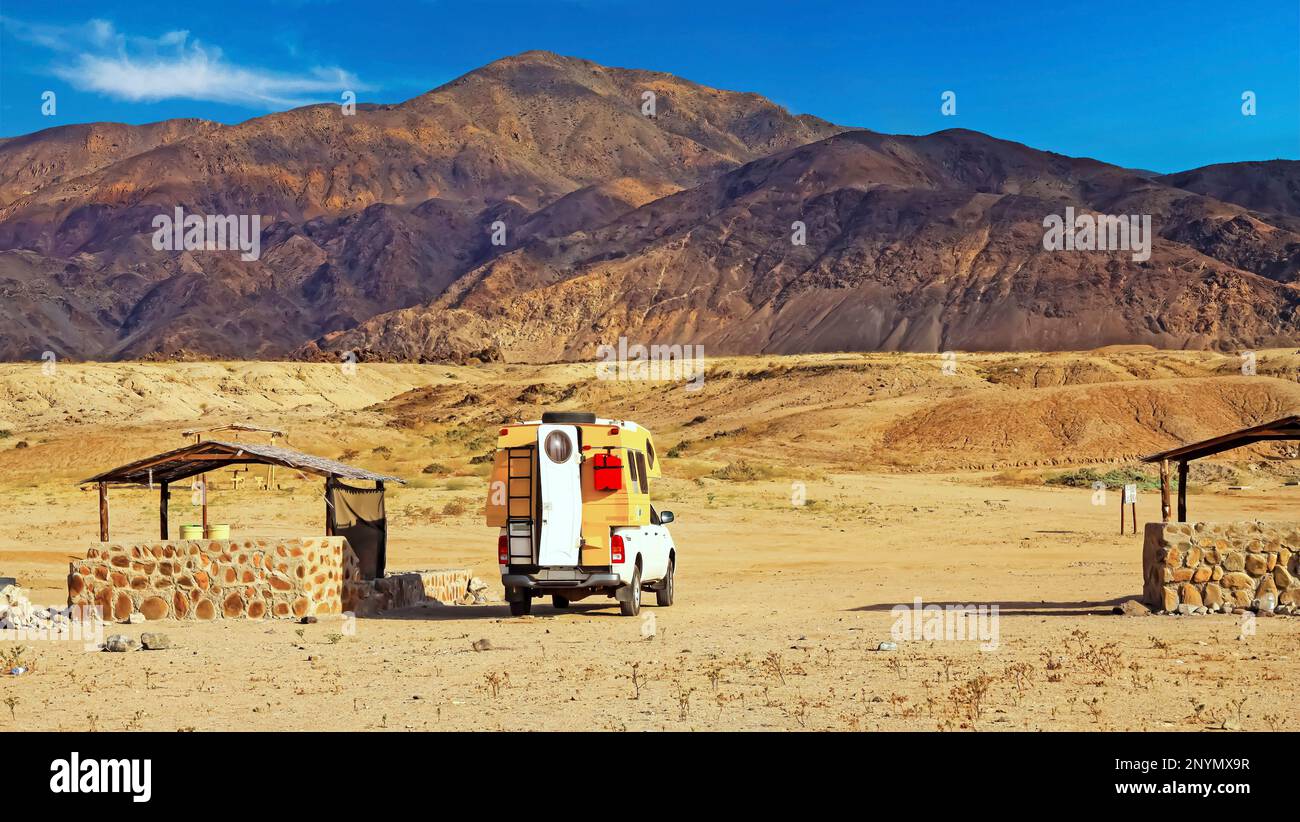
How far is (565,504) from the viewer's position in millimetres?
17812

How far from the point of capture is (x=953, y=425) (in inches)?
2530

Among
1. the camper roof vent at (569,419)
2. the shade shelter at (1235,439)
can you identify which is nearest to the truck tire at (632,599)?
the camper roof vent at (569,419)

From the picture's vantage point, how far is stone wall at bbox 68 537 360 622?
719 inches

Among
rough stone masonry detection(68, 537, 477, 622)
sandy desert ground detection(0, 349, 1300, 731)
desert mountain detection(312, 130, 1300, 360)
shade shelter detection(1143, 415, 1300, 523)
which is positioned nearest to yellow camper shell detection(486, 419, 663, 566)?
sandy desert ground detection(0, 349, 1300, 731)

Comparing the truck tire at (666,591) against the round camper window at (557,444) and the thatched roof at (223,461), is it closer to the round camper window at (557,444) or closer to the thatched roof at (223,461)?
the round camper window at (557,444)

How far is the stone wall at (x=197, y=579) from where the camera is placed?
18.2m

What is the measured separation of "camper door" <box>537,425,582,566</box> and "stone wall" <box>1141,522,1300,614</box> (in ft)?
24.3

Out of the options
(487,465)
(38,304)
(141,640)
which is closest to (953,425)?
(487,465)

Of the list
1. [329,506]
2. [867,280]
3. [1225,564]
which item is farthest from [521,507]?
[867,280]

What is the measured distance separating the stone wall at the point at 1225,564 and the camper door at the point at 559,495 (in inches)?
292

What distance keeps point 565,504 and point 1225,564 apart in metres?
8.30

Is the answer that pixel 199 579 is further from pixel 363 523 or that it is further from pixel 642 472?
pixel 642 472

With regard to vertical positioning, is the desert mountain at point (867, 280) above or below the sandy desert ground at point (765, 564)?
above

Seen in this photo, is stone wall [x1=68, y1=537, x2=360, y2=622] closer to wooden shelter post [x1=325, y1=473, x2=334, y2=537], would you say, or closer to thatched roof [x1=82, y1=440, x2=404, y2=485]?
wooden shelter post [x1=325, y1=473, x2=334, y2=537]
